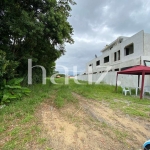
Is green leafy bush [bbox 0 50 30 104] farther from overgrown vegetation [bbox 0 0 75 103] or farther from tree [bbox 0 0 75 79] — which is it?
tree [bbox 0 0 75 79]

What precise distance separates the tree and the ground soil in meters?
3.71

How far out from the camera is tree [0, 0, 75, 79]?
5.05 m

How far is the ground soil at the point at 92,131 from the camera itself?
221 cm

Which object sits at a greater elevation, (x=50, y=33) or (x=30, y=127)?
(x=50, y=33)

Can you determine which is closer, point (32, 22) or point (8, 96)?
point (8, 96)

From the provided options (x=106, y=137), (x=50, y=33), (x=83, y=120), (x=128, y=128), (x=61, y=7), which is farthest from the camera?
(x=61, y=7)

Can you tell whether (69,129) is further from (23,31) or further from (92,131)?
(23,31)

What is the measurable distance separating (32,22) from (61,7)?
267 cm

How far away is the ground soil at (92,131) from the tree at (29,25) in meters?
3.71

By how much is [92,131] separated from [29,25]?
4848mm

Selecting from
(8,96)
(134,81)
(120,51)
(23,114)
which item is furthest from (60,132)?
(120,51)

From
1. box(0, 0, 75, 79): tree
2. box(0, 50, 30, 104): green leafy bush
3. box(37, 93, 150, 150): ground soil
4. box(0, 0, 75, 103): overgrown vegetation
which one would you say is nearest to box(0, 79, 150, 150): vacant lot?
box(37, 93, 150, 150): ground soil

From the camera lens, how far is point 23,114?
3.49m

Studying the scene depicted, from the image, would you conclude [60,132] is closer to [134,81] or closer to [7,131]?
[7,131]
